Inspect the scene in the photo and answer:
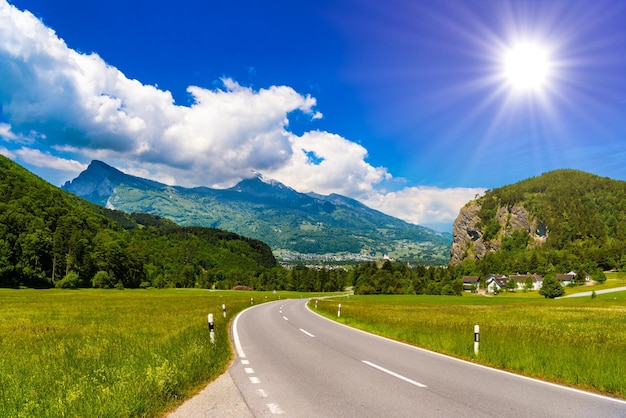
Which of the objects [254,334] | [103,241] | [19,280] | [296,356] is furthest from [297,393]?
[103,241]

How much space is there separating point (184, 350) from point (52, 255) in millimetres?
98477

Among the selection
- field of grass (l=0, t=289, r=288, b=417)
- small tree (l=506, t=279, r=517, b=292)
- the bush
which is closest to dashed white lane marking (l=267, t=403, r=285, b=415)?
field of grass (l=0, t=289, r=288, b=417)

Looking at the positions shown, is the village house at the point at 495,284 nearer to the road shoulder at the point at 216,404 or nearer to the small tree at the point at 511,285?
the small tree at the point at 511,285

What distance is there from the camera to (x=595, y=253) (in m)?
170

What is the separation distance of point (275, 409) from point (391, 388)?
9.83 ft

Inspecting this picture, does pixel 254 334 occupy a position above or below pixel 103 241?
below

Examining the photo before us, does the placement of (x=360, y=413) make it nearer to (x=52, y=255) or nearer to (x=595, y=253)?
(x=52, y=255)

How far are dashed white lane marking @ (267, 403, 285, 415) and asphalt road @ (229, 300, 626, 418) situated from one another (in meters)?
0.02

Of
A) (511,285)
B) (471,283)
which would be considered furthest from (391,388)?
(471,283)

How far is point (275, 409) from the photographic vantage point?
6996 mm

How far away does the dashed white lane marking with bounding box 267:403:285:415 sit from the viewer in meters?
6.81

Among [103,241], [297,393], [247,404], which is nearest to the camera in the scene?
[247,404]

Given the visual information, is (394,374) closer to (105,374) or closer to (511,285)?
(105,374)

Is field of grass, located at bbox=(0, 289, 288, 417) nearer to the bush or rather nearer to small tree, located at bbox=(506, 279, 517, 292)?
the bush
